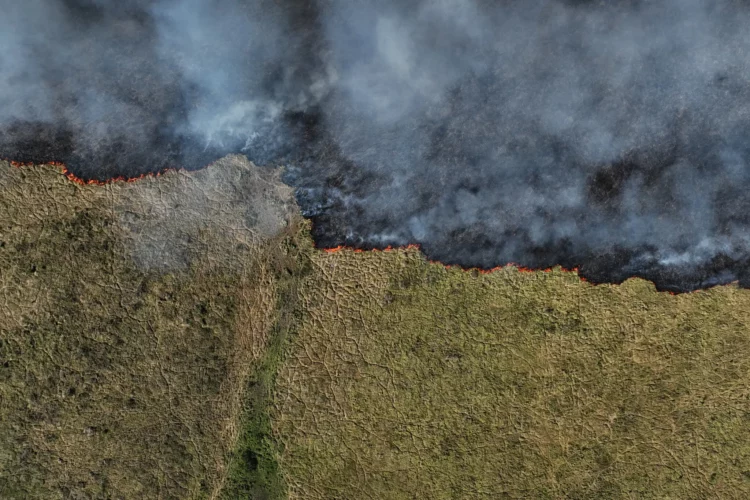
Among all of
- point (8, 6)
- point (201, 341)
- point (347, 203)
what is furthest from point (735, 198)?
point (8, 6)

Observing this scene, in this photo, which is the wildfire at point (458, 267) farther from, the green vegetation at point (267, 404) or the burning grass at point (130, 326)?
the burning grass at point (130, 326)

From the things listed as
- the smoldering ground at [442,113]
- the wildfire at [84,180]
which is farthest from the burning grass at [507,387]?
the wildfire at [84,180]

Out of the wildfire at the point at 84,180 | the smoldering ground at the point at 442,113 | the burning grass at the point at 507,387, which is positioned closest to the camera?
the smoldering ground at the point at 442,113


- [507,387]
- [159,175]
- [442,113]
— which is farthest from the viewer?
[159,175]

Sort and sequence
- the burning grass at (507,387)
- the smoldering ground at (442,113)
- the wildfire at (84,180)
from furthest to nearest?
1. the wildfire at (84,180)
2. the burning grass at (507,387)
3. the smoldering ground at (442,113)

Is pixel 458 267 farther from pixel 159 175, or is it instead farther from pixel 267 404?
pixel 159 175

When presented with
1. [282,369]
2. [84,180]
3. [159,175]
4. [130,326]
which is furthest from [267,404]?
[84,180]
